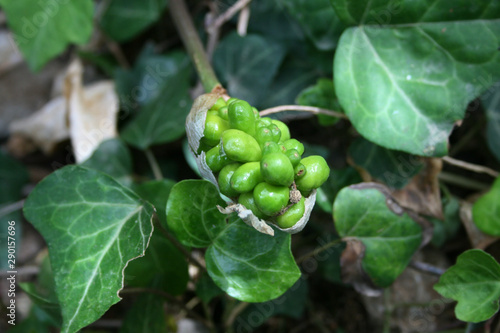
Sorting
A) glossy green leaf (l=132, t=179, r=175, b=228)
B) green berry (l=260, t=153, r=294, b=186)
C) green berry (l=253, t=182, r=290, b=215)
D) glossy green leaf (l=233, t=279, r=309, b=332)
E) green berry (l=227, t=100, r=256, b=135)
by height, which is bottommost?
glossy green leaf (l=233, t=279, r=309, b=332)

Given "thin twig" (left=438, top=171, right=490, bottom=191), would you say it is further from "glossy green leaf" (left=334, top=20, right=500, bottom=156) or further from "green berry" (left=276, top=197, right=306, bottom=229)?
"green berry" (left=276, top=197, right=306, bottom=229)

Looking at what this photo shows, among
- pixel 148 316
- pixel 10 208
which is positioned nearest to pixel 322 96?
pixel 148 316

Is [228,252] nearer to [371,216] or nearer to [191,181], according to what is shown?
[191,181]

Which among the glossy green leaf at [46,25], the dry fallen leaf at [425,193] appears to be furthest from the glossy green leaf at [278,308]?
the glossy green leaf at [46,25]

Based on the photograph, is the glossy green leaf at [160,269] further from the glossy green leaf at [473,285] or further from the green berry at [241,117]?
the glossy green leaf at [473,285]

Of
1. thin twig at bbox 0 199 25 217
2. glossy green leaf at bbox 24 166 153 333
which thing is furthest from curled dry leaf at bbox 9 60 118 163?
glossy green leaf at bbox 24 166 153 333

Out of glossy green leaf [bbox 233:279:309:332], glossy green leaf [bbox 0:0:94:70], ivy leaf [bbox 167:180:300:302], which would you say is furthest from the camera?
glossy green leaf [bbox 0:0:94:70]
